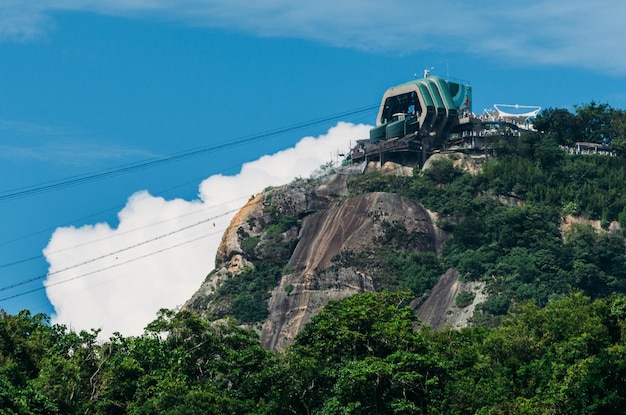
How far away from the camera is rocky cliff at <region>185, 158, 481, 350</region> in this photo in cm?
12662

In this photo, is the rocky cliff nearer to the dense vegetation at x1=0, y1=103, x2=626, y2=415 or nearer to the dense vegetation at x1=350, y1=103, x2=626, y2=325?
the dense vegetation at x1=350, y1=103, x2=626, y2=325

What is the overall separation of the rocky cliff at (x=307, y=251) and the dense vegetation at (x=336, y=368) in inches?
1558

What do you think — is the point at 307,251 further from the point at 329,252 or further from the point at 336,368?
the point at 336,368

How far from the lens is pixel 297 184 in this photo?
14500 cm

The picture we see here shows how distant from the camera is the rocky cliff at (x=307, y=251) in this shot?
127 m

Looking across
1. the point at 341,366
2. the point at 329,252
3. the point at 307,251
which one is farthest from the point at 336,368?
the point at 307,251

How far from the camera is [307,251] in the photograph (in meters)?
134

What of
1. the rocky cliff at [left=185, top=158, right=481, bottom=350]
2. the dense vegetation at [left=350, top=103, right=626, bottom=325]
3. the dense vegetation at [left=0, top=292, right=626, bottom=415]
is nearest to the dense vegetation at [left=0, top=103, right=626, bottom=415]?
the dense vegetation at [left=0, top=292, right=626, bottom=415]

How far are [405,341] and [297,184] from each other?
2784 inches

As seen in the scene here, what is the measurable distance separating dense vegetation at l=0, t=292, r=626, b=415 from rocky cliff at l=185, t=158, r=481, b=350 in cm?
3958

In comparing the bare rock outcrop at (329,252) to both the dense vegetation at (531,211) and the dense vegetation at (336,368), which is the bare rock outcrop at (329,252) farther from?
the dense vegetation at (336,368)

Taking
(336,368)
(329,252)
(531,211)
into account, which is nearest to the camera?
(336,368)

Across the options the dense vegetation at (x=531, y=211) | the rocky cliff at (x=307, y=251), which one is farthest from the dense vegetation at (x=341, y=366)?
the rocky cliff at (x=307, y=251)

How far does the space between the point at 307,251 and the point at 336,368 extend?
5992cm
